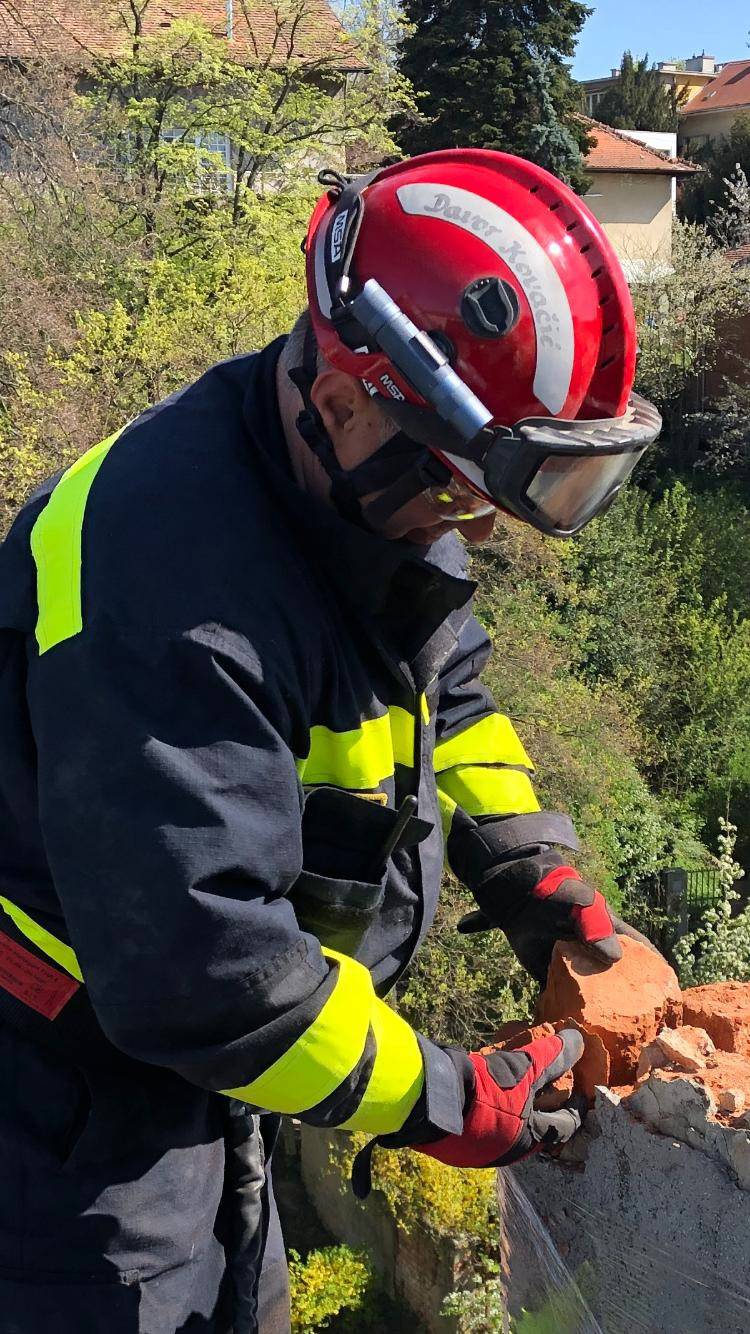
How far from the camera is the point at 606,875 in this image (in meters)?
9.76

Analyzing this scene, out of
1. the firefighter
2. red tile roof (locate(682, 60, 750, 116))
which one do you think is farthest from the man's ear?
red tile roof (locate(682, 60, 750, 116))

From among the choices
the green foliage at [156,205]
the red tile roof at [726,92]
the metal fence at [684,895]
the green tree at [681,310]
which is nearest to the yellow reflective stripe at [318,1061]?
the green foliage at [156,205]

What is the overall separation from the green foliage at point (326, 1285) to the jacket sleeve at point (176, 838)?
694cm

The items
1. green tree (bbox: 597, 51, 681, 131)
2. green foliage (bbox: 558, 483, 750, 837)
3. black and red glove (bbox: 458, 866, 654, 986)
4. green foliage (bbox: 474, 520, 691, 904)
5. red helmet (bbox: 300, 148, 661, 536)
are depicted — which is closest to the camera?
red helmet (bbox: 300, 148, 661, 536)

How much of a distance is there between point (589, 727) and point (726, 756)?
4222mm

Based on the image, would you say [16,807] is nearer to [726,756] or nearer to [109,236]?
[109,236]

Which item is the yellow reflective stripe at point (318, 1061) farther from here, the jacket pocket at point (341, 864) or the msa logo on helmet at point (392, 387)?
the msa logo on helmet at point (392, 387)

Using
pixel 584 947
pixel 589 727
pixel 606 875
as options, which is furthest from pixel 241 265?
pixel 584 947

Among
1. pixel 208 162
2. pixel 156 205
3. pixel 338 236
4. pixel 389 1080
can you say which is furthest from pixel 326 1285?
pixel 208 162

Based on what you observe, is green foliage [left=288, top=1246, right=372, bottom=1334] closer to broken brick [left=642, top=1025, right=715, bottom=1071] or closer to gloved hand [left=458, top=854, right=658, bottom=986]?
gloved hand [left=458, top=854, right=658, bottom=986]

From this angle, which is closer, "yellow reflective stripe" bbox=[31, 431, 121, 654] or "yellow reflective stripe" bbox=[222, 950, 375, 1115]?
"yellow reflective stripe" bbox=[31, 431, 121, 654]

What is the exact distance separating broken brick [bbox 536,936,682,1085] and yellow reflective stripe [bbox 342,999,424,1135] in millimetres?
583

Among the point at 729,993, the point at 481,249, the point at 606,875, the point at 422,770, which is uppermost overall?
the point at 481,249

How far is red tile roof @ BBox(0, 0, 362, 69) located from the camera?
12.2 metres
